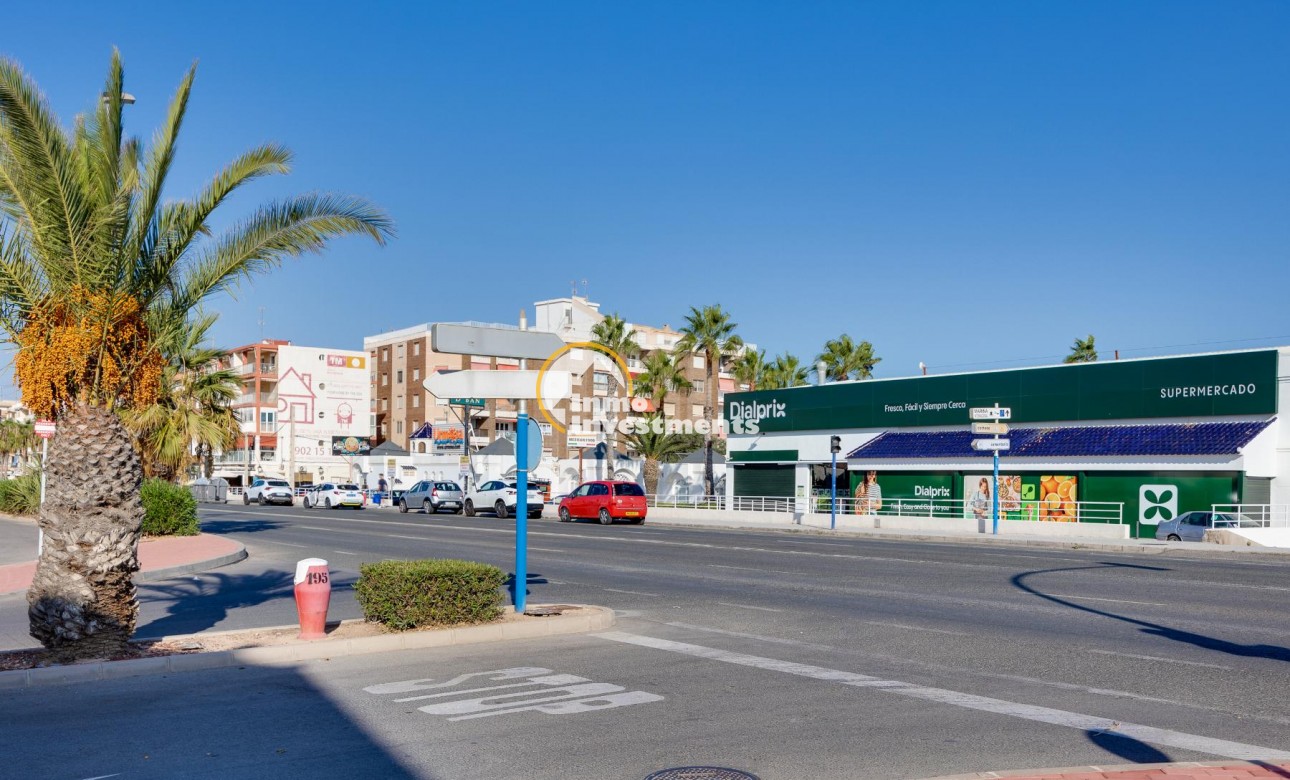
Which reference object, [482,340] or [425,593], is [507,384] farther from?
[425,593]

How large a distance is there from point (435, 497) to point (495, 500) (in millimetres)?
5142

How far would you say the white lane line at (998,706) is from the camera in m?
7.19

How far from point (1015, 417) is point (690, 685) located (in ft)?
120

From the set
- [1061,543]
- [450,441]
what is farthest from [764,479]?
[450,441]

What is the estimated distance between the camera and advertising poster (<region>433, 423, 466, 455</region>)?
272 ft

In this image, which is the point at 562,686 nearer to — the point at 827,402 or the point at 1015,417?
the point at 1015,417

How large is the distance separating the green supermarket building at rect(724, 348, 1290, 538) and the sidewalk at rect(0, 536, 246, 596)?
2297cm

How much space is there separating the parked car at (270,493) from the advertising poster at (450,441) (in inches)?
729

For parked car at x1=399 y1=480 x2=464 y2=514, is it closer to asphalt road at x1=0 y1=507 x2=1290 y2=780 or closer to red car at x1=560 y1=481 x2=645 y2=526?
red car at x1=560 y1=481 x2=645 y2=526

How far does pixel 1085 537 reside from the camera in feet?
108

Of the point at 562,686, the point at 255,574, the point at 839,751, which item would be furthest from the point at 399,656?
the point at 255,574

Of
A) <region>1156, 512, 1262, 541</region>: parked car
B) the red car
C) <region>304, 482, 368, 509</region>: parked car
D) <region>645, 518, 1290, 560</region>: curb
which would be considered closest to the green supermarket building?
<region>1156, 512, 1262, 541</region>: parked car

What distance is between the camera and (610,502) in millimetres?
42156

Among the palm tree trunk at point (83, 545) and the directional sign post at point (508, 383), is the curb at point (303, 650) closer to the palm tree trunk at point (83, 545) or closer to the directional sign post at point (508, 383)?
the palm tree trunk at point (83, 545)
